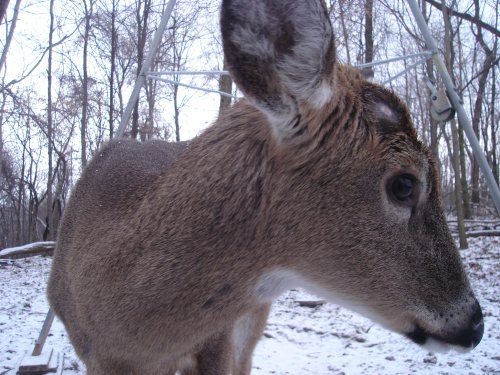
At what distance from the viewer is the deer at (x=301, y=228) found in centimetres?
197

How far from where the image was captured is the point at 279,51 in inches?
68.9

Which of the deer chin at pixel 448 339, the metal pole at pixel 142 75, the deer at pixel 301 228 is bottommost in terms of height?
the deer chin at pixel 448 339

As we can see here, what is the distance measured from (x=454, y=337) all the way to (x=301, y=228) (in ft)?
2.68

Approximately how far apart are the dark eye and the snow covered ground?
3516 mm

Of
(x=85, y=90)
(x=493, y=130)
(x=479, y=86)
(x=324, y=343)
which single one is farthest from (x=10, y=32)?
(x=493, y=130)

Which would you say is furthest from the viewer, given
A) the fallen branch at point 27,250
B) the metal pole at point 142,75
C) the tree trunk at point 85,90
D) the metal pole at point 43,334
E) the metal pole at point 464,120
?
the tree trunk at point 85,90

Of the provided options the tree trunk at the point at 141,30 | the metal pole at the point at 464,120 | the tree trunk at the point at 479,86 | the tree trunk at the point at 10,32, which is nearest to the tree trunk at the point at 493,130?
Result: the tree trunk at the point at 479,86

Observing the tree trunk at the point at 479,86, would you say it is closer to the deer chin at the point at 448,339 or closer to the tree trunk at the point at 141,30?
the tree trunk at the point at 141,30

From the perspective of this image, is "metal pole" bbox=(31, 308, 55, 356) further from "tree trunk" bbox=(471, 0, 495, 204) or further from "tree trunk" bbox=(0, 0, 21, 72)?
"tree trunk" bbox=(471, 0, 495, 204)

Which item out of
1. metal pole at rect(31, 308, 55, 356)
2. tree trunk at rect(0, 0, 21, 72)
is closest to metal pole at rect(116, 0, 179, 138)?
tree trunk at rect(0, 0, 21, 72)

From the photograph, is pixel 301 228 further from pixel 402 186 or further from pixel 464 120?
pixel 464 120

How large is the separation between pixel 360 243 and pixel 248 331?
2.53 metres

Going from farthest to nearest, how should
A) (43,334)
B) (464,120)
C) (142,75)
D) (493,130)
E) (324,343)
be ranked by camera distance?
(493,130) < (324,343) < (142,75) < (43,334) < (464,120)

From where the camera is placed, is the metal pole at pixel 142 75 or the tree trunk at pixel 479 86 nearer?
the metal pole at pixel 142 75
